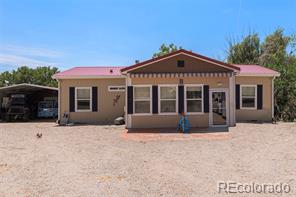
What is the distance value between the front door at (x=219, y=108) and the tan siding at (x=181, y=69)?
1365 millimetres

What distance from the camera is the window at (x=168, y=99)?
18.3 meters

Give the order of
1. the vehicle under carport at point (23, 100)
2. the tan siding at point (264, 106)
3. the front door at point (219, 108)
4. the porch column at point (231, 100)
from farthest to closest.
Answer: the vehicle under carport at point (23, 100), the tan siding at point (264, 106), the front door at point (219, 108), the porch column at point (231, 100)

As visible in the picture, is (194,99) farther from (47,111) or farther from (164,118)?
(47,111)

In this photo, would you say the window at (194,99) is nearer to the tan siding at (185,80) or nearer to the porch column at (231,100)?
the tan siding at (185,80)

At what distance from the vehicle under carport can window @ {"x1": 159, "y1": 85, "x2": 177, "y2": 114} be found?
39.8ft

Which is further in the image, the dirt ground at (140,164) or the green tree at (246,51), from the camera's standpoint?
the green tree at (246,51)

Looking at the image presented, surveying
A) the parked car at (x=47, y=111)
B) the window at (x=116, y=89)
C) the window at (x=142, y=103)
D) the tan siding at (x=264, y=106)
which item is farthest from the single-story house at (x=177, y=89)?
the parked car at (x=47, y=111)

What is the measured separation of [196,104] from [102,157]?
902 cm

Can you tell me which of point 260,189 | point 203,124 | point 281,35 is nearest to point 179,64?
point 203,124

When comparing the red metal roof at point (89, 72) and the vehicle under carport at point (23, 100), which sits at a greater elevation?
the red metal roof at point (89, 72)

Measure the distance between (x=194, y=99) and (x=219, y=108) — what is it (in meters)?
3.29

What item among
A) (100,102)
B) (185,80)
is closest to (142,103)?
(185,80)

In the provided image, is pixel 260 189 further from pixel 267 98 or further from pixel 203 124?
pixel 267 98

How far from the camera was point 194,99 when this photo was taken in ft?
60.2
